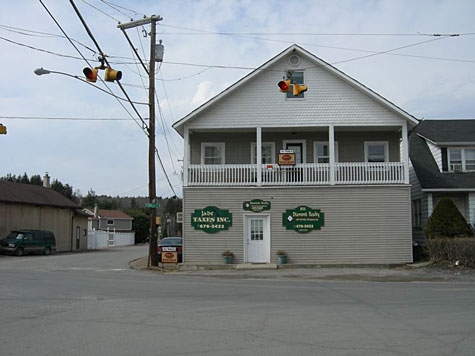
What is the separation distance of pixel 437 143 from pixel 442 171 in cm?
145

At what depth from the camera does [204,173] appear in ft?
81.9

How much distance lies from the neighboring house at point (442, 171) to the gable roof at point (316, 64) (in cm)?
355

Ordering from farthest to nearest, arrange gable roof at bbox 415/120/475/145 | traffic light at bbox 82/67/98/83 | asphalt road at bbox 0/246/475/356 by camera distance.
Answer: gable roof at bbox 415/120/475/145 → traffic light at bbox 82/67/98/83 → asphalt road at bbox 0/246/475/356

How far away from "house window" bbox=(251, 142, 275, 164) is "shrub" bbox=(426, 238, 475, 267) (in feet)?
27.3

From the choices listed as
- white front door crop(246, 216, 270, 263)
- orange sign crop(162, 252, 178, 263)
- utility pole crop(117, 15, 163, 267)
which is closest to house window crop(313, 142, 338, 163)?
white front door crop(246, 216, 270, 263)

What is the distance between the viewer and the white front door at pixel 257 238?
24.3 metres

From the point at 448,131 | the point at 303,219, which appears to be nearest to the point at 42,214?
the point at 303,219

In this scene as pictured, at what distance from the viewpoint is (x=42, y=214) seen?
43812 millimetres

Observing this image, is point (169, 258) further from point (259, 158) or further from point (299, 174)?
point (299, 174)

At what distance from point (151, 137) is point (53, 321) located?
590 inches

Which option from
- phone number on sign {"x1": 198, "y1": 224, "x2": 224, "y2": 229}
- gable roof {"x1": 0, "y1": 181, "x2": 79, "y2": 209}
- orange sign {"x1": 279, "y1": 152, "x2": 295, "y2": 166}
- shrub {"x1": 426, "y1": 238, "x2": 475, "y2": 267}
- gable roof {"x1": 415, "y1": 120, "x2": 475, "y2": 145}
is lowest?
shrub {"x1": 426, "y1": 238, "x2": 475, "y2": 267}

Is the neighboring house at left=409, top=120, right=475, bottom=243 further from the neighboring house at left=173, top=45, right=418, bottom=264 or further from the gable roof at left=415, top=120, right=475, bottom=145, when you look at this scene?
the neighboring house at left=173, top=45, right=418, bottom=264

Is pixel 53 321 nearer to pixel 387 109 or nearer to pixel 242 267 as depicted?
pixel 242 267

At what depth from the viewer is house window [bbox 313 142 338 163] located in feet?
86.3
